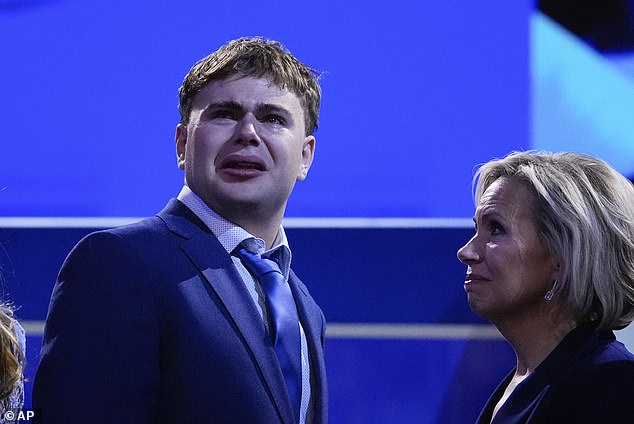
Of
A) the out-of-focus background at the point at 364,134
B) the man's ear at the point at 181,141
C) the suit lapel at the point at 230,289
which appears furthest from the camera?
the out-of-focus background at the point at 364,134

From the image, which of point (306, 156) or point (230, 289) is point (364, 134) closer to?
point (306, 156)

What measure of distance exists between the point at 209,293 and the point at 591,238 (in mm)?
706

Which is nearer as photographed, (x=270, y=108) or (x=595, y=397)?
(x=595, y=397)

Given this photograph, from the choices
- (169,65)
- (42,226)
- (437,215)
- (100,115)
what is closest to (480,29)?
(437,215)

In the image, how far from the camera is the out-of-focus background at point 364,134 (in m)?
2.83

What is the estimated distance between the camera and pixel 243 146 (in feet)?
6.20

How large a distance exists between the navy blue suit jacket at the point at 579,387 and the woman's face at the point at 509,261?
11 cm

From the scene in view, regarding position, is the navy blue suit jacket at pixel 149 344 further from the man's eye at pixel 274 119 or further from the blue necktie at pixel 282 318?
the man's eye at pixel 274 119

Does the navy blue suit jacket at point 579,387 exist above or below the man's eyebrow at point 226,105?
below

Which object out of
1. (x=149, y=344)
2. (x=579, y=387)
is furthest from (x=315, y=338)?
(x=579, y=387)

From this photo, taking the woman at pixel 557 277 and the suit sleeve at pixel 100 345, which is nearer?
the suit sleeve at pixel 100 345

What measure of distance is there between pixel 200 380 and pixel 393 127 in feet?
4.46

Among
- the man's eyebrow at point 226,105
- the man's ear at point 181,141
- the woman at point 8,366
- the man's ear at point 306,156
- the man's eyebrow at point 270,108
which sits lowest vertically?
the woman at point 8,366

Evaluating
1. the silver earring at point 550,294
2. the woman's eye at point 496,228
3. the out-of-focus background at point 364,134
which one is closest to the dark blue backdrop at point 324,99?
the out-of-focus background at point 364,134
